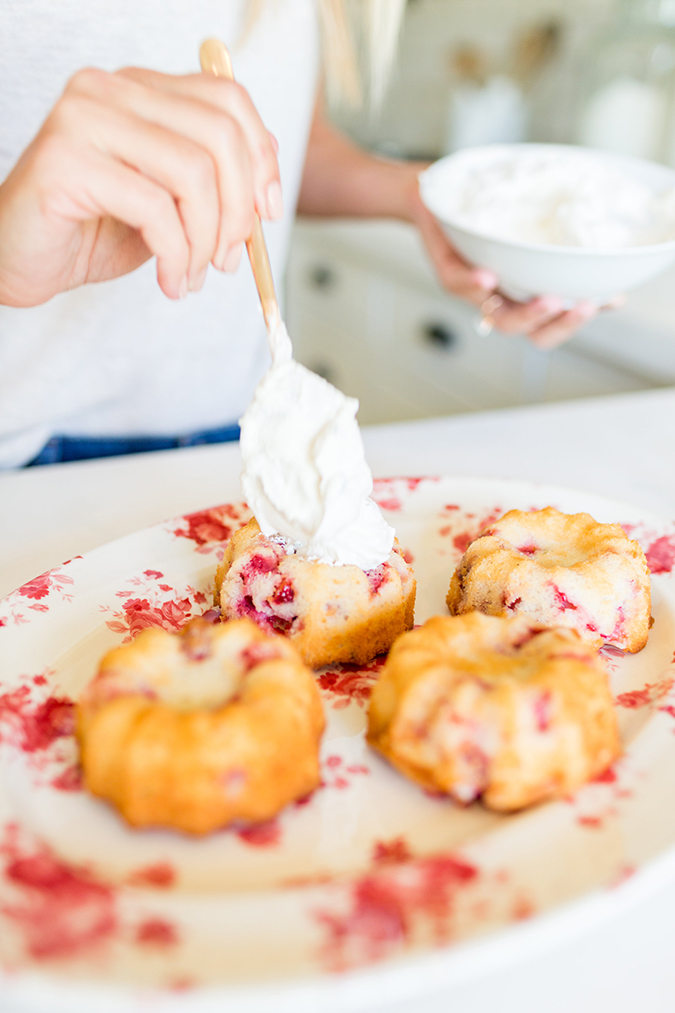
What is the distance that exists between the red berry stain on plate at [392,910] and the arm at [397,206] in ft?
2.62

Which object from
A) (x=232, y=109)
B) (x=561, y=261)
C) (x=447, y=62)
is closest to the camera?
(x=232, y=109)

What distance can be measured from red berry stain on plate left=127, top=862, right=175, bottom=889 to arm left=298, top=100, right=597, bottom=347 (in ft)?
2.69

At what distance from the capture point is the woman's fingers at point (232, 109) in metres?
0.61

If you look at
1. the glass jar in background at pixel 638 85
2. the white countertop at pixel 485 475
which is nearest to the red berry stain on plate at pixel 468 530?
the white countertop at pixel 485 475

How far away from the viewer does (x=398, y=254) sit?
2.26 m

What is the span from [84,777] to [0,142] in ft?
2.60

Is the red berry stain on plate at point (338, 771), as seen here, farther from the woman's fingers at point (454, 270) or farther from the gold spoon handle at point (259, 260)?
the woman's fingers at point (454, 270)

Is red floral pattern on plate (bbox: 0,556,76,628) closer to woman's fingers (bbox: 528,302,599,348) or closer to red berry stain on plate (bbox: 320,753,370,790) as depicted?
red berry stain on plate (bbox: 320,753,370,790)

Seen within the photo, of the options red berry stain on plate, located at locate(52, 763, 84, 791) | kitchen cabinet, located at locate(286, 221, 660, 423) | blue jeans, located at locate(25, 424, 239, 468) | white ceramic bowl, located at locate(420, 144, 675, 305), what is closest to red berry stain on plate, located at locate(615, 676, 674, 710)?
red berry stain on plate, located at locate(52, 763, 84, 791)

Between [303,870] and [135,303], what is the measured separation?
0.84 m

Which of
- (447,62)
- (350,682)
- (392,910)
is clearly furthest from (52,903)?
(447,62)

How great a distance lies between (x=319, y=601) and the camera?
2.09 ft

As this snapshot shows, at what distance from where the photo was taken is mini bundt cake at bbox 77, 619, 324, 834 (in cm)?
46

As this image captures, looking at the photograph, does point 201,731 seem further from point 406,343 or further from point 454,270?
point 406,343
